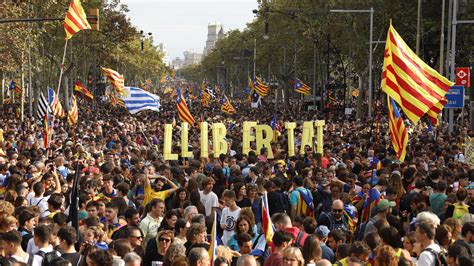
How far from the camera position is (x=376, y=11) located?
46.7 m

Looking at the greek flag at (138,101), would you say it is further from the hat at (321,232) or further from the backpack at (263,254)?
the hat at (321,232)

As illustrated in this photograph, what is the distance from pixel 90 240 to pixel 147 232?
4.56ft

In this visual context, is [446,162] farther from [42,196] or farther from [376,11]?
[376,11]

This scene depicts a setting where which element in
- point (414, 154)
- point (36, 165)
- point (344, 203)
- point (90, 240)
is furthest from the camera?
point (414, 154)

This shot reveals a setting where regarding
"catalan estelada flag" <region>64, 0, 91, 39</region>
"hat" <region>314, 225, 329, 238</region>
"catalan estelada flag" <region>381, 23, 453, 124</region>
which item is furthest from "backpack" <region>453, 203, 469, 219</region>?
"catalan estelada flag" <region>64, 0, 91, 39</region>

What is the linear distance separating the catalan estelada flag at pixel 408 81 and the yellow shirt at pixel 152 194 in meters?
3.33

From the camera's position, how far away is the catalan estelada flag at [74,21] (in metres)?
23.0

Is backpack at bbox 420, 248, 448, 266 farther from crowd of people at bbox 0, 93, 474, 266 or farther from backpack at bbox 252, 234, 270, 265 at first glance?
backpack at bbox 252, 234, 270, 265

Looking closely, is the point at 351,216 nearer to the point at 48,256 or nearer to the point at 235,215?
the point at 235,215

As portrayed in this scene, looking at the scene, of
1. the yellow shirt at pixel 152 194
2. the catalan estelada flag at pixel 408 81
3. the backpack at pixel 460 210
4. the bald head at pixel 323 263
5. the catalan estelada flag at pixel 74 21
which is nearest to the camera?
the bald head at pixel 323 263

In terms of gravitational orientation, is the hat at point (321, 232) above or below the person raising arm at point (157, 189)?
below

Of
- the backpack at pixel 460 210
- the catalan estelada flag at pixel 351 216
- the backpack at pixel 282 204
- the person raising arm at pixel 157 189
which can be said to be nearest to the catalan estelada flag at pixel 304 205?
the backpack at pixel 282 204

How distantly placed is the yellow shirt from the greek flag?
14.0 m

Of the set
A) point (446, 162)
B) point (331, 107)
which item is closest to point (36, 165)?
point (446, 162)
